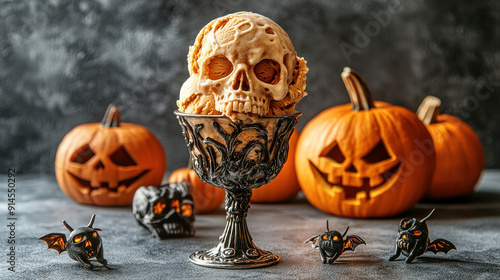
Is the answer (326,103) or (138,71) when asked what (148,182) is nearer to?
(138,71)

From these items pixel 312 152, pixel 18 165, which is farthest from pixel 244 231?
pixel 18 165

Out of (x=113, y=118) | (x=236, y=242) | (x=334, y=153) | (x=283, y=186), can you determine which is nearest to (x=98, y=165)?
(x=113, y=118)

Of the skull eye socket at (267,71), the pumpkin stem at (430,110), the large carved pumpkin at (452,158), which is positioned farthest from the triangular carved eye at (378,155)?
the skull eye socket at (267,71)

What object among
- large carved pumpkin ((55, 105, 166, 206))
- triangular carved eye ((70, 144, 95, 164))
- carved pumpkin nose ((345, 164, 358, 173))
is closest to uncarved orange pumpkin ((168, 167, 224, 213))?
large carved pumpkin ((55, 105, 166, 206))

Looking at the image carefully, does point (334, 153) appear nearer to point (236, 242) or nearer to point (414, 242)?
point (414, 242)

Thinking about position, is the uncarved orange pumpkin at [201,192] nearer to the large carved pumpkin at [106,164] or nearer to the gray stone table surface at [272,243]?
the gray stone table surface at [272,243]

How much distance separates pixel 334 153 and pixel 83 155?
1376mm

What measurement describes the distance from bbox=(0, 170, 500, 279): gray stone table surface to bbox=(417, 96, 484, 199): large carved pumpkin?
9 centimetres

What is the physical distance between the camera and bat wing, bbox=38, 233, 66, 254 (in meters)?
2.17

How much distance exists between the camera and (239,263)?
7.09 ft

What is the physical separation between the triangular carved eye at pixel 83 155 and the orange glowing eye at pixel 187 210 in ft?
3.04

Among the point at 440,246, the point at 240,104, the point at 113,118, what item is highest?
the point at 113,118

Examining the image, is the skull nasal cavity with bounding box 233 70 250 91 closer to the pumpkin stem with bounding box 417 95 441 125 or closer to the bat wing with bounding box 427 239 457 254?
the bat wing with bounding box 427 239 457 254

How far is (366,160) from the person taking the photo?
3047 millimetres
